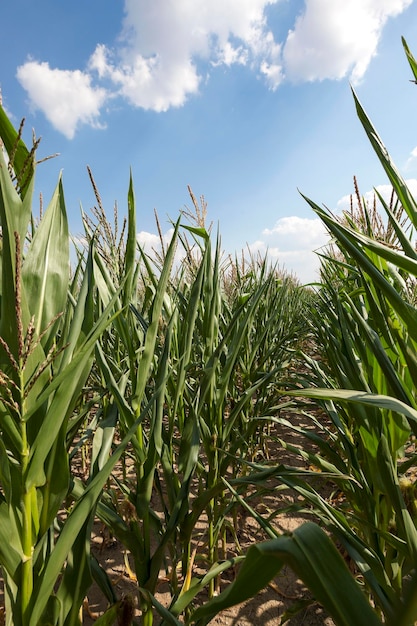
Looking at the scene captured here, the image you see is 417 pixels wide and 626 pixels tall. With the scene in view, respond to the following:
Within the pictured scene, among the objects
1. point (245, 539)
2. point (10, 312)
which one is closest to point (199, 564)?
point (245, 539)

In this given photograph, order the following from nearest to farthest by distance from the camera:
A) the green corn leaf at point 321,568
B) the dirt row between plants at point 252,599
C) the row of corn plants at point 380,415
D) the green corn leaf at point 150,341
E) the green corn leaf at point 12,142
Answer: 1. the green corn leaf at point 321,568
2. the row of corn plants at point 380,415
3. the green corn leaf at point 12,142
4. the green corn leaf at point 150,341
5. the dirt row between plants at point 252,599

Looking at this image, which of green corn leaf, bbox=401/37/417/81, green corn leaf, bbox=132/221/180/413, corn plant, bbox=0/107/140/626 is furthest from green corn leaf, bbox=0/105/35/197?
green corn leaf, bbox=401/37/417/81

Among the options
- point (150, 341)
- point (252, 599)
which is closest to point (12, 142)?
point (150, 341)

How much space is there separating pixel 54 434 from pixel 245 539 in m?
1.28

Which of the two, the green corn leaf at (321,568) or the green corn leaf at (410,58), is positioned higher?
the green corn leaf at (410,58)

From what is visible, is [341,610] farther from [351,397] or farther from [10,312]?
[10,312]

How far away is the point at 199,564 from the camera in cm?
135

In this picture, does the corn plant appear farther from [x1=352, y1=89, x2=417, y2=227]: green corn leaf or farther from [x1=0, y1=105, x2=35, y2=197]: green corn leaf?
[x1=352, y1=89, x2=417, y2=227]: green corn leaf

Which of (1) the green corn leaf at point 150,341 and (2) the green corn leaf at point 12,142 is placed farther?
(1) the green corn leaf at point 150,341

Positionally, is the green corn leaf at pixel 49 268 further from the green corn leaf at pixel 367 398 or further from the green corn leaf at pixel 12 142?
the green corn leaf at pixel 367 398

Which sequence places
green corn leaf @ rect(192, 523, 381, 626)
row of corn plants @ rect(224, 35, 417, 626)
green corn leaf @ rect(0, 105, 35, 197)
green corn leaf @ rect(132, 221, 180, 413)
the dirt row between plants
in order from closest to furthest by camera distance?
green corn leaf @ rect(192, 523, 381, 626) < row of corn plants @ rect(224, 35, 417, 626) < green corn leaf @ rect(0, 105, 35, 197) < green corn leaf @ rect(132, 221, 180, 413) < the dirt row between plants

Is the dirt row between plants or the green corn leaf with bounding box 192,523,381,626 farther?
the dirt row between plants

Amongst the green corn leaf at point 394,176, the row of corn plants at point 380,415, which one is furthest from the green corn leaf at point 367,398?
the green corn leaf at point 394,176

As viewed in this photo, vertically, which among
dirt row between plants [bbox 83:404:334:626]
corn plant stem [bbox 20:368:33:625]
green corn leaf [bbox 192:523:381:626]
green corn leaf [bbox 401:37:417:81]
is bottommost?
dirt row between plants [bbox 83:404:334:626]
